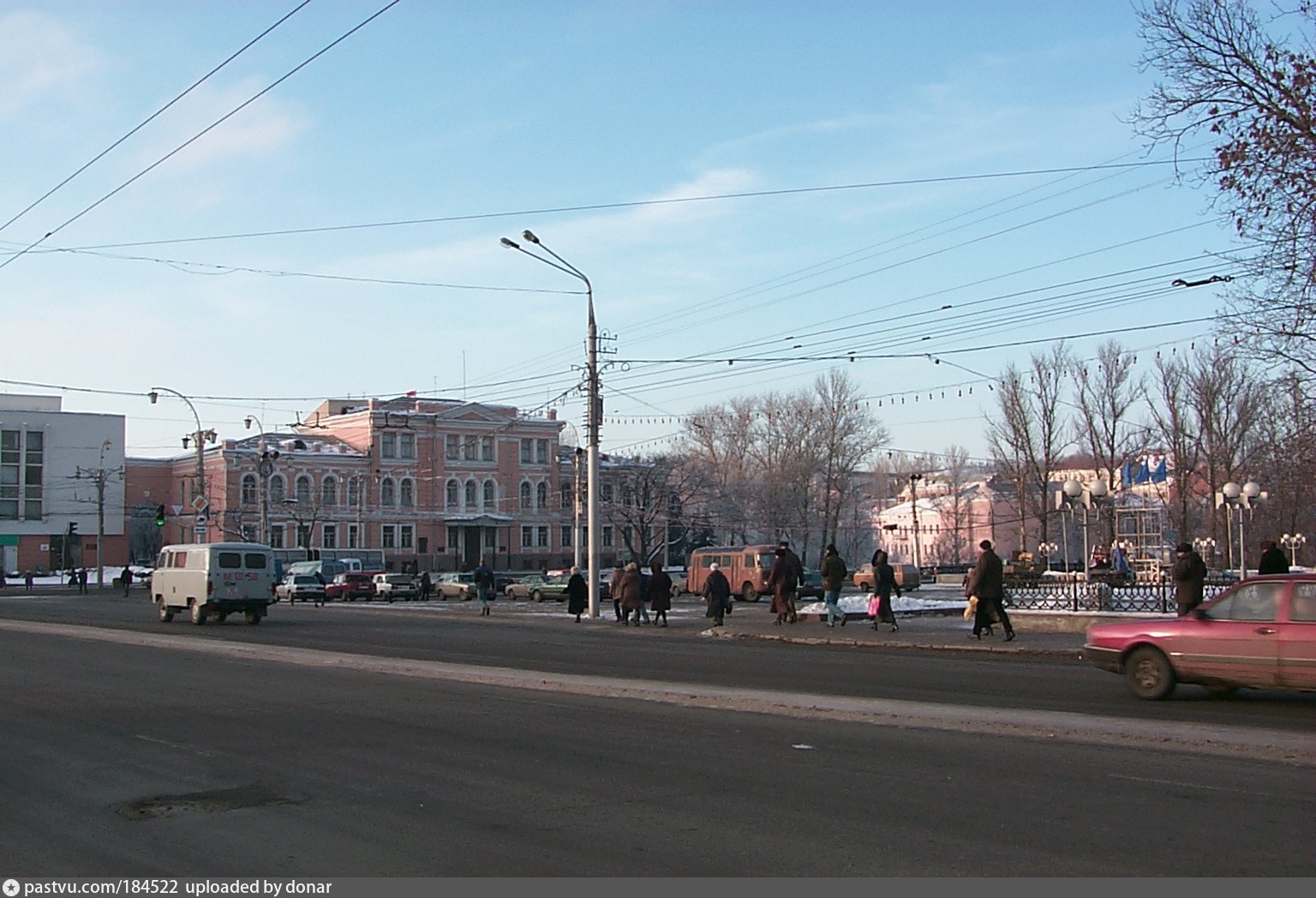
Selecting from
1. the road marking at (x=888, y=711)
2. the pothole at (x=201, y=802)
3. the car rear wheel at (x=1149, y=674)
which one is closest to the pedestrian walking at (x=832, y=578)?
the road marking at (x=888, y=711)

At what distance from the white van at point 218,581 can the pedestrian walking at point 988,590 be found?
62.7 feet

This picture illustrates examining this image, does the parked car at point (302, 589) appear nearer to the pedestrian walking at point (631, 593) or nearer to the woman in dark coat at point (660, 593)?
the pedestrian walking at point (631, 593)

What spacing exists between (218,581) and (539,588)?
82.0ft

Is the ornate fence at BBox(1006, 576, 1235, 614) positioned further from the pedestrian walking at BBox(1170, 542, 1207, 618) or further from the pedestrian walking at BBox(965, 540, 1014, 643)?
the pedestrian walking at BBox(1170, 542, 1207, 618)

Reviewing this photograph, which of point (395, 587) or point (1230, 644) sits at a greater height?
point (1230, 644)

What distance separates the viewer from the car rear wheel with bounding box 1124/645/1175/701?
14391mm

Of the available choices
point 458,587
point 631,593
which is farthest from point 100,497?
point 631,593

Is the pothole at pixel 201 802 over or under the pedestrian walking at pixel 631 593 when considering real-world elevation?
under

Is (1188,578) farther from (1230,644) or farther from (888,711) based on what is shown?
(888,711)

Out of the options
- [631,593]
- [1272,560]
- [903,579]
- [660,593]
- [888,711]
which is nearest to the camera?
[888,711]

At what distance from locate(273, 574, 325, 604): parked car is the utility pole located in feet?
76.2

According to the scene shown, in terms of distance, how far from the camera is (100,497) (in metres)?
77.1

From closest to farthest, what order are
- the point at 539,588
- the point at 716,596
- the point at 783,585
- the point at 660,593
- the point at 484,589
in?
the point at 783,585
the point at 716,596
the point at 660,593
the point at 484,589
the point at 539,588

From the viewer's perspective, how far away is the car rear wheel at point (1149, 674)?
14.4m
